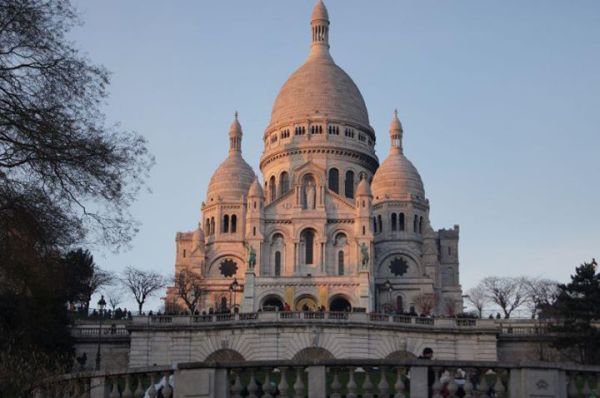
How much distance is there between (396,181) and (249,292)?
22329 mm

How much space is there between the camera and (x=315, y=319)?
4866 centimetres

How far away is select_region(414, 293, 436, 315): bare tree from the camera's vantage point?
80613 millimetres

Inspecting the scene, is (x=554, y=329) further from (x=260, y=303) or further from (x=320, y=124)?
(x=320, y=124)

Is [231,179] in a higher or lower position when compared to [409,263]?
higher

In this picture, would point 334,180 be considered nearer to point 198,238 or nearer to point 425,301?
point 198,238

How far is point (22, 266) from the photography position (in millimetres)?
18953

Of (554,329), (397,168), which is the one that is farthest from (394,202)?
(554,329)

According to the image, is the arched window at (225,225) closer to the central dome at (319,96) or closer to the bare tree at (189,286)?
the bare tree at (189,286)

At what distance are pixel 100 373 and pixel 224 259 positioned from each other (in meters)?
77.3

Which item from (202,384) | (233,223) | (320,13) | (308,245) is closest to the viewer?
(202,384)

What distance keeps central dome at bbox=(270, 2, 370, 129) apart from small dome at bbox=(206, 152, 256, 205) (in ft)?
20.6

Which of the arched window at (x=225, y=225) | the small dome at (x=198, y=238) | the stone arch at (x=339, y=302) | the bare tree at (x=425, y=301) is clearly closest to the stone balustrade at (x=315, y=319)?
the stone arch at (x=339, y=302)

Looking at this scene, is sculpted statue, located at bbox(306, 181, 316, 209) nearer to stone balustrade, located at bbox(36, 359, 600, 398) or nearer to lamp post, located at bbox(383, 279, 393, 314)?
lamp post, located at bbox(383, 279, 393, 314)

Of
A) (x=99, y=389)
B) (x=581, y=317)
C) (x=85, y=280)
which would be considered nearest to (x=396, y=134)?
(x=85, y=280)
